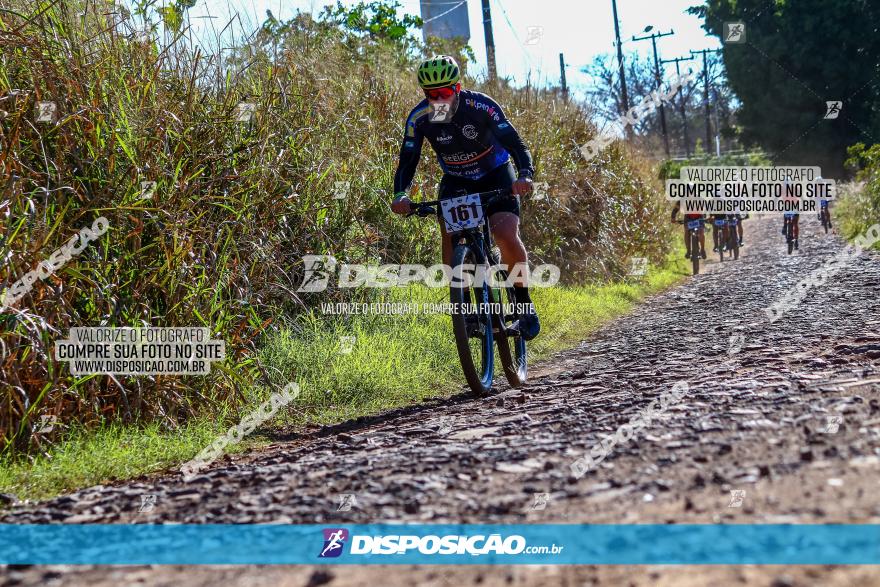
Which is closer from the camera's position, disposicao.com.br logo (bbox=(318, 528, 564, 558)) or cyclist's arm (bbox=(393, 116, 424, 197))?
disposicao.com.br logo (bbox=(318, 528, 564, 558))

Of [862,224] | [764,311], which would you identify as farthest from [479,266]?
[862,224]

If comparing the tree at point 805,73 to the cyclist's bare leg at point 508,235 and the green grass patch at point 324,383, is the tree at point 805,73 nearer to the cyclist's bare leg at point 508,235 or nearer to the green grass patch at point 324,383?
the green grass patch at point 324,383

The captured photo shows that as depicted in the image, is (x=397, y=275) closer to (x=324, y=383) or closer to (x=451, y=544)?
(x=324, y=383)

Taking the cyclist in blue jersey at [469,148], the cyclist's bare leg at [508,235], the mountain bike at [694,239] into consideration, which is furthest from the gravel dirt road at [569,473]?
the mountain bike at [694,239]

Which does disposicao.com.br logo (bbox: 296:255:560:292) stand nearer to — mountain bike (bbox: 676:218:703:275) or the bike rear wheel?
the bike rear wheel

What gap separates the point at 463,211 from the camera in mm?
6707

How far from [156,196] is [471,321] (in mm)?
2316

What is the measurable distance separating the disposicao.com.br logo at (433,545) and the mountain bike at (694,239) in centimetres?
1683

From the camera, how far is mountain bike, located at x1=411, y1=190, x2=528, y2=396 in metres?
6.57

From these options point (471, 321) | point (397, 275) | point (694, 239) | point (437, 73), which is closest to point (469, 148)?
point (437, 73)

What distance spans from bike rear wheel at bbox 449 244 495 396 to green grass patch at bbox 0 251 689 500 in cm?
56

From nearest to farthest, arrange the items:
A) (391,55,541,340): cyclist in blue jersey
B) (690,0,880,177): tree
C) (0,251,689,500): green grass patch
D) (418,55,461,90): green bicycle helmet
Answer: (0,251,689,500): green grass patch
(418,55,461,90): green bicycle helmet
(391,55,541,340): cyclist in blue jersey
(690,0,880,177): tree

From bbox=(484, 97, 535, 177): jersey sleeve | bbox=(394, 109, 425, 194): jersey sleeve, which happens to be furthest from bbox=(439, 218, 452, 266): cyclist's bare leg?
bbox=(484, 97, 535, 177): jersey sleeve

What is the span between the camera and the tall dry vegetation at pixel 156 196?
513 centimetres
